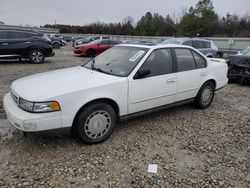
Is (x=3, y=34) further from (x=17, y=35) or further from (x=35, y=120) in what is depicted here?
(x=35, y=120)

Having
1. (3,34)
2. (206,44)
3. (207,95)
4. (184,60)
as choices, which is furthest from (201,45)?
(3,34)

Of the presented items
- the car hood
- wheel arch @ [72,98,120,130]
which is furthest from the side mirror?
wheel arch @ [72,98,120,130]

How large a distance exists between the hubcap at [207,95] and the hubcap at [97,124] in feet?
8.41

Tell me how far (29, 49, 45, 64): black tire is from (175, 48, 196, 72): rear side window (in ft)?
27.2

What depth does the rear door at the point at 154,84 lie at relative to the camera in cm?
339

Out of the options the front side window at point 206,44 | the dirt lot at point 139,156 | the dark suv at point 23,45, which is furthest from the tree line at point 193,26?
the dirt lot at point 139,156

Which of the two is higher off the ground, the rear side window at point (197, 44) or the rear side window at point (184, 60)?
the rear side window at point (197, 44)

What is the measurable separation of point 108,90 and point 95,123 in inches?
21.4

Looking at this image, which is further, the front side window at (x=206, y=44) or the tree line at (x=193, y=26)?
the tree line at (x=193, y=26)

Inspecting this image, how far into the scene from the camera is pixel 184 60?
4230mm

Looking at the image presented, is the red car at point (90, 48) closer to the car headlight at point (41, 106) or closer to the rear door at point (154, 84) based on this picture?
the rear door at point (154, 84)

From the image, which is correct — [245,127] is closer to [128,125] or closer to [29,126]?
[128,125]

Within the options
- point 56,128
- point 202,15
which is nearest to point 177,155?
point 56,128

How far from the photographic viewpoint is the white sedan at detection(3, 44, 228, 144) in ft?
8.80
